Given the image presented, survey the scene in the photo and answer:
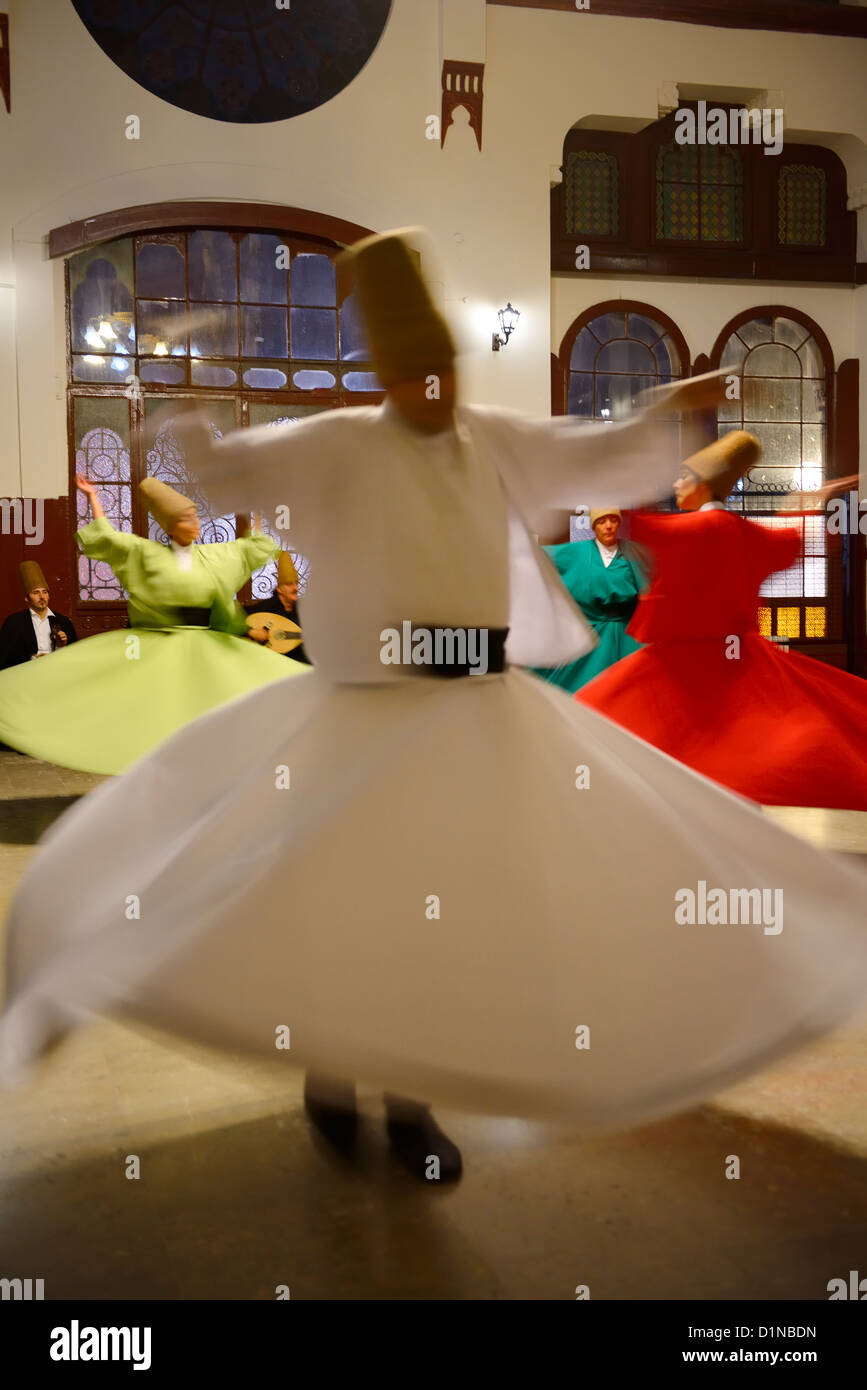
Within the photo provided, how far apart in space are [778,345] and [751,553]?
7.08m

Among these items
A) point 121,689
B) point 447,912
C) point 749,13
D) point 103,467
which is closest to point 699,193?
point 749,13

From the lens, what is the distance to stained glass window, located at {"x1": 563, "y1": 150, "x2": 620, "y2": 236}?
9820 mm

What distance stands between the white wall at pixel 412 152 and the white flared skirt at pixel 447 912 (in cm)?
659

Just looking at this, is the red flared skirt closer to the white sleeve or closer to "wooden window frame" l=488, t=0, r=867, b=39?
the white sleeve

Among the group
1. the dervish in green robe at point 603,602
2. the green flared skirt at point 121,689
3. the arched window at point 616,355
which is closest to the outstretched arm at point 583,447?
the green flared skirt at point 121,689

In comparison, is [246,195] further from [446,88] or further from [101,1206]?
[101,1206]

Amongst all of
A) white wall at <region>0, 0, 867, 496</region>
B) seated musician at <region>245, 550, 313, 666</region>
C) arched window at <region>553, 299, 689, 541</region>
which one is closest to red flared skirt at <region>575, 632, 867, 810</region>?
seated musician at <region>245, 550, 313, 666</region>

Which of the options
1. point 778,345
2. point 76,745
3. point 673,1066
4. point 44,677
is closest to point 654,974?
point 673,1066

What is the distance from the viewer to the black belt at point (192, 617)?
4.96 metres

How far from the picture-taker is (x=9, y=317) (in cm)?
847

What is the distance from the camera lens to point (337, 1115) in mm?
2064

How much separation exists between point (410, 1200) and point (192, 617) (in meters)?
3.44

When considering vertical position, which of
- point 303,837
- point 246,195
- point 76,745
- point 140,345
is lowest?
point 76,745

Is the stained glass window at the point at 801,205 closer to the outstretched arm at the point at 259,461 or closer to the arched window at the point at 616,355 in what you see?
the arched window at the point at 616,355
